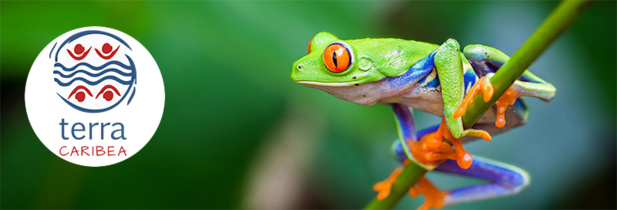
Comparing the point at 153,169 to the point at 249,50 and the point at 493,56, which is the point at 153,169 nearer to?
the point at 249,50

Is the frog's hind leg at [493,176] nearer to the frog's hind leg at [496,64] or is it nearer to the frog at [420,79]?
the frog at [420,79]

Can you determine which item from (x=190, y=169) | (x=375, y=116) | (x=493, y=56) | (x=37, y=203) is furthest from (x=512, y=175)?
(x=37, y=203)

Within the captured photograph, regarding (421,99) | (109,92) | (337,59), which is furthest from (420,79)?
(109,92)

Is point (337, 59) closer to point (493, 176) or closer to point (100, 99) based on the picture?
point (493, 176)

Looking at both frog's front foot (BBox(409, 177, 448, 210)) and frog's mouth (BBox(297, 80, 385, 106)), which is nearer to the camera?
frog's mouth (BBox(297, 80, 385, 106))

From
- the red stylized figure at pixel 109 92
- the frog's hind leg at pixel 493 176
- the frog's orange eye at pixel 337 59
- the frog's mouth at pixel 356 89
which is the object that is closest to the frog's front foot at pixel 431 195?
the frog's hind leg at pixel 493 176

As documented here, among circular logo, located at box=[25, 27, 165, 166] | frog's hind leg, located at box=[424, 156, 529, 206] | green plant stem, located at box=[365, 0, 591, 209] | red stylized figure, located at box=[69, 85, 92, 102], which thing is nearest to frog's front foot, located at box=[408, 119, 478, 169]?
green plant stem, located at box=[365, 0, 591, 209]

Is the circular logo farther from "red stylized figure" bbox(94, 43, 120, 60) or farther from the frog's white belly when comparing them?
the frog's white belly

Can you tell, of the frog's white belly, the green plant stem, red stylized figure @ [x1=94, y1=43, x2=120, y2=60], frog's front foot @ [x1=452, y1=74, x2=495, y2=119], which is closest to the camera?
the green plant stem

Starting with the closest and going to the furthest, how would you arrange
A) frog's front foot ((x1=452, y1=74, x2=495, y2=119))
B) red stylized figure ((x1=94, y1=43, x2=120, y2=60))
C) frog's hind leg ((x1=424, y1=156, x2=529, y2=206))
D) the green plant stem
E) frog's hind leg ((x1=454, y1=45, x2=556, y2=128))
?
the green plant stem < frog's front foot ((x1=452, y1=74, x2=495, y2=119)) < frog's hind leg ((x1=454, y1=45, x2=556, y2=128)) < frog's hind leg ((x1=424, y1=156, x2=529, y2=206)) < red stylized figure ((x1=94, y1=43, x2=120, y2=60))
